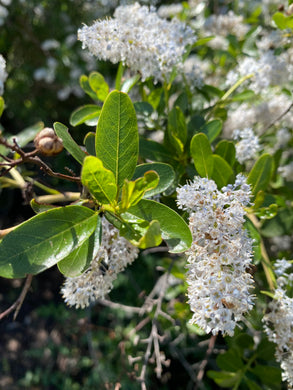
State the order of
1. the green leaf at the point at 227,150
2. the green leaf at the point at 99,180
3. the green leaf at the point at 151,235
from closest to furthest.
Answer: the green leaf at the point at 151,235 < the green leaf at the point at 99,180 < the green leaf at the point at 227,150

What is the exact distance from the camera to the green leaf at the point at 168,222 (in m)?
0.74

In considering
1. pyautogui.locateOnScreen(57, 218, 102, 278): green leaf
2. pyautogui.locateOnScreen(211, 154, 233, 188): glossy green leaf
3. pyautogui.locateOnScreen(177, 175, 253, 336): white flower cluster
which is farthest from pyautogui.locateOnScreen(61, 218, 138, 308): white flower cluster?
pyautogui.locateOnScreen(211, 154, 233, 188): glossy green leaf

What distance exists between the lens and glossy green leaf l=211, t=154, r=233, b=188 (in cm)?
95

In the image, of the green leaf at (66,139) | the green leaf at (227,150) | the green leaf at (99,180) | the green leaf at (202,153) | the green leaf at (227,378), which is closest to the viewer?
the green leaf at (99,180)

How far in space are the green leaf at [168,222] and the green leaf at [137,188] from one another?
42mm

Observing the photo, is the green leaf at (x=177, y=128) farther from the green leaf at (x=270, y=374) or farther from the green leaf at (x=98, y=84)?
the green leaf at (x=270, y=374)

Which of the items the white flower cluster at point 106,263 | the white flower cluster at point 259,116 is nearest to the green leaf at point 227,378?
the white flower cluster at point 106,263

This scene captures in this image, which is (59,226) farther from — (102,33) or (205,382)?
(205,382)

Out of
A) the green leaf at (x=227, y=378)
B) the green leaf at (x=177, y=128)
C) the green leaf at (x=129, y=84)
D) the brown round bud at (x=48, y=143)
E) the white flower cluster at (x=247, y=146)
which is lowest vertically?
the green leaf at (x=227, y=378)

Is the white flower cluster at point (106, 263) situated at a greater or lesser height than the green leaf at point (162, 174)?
lesser

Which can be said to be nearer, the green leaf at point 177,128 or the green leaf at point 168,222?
the green leaf at point 168,222

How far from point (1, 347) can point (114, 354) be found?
1.10m

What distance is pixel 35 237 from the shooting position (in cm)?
73

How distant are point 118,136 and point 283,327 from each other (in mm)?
734
